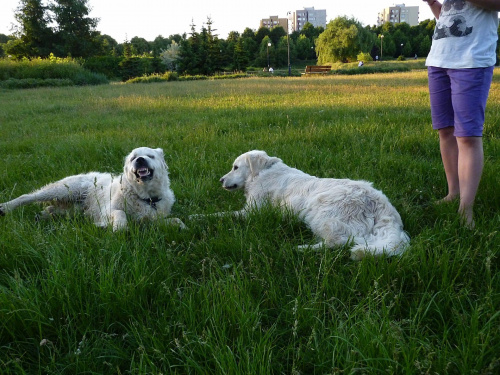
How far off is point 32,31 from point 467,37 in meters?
56.4

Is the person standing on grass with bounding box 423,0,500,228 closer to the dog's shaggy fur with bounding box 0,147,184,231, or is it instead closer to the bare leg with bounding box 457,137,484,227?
the bare leg with bounding box 457,137,484,227

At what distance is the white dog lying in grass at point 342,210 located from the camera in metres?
2.71

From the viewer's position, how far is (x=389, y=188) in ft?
13.2

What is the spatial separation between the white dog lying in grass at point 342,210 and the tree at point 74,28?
5211cm

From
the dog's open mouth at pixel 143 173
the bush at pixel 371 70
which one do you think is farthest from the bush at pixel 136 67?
the dog's open mouth at pixel 143 173

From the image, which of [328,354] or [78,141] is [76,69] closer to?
[78,141]

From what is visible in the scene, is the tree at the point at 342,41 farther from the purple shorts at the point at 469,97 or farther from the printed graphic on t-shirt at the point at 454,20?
the purple shorts at the point at 469,97

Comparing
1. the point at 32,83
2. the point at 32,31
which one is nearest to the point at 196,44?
the point at 32,31

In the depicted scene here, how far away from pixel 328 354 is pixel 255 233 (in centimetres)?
140

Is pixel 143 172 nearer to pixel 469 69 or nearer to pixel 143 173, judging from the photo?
pixel 143 173

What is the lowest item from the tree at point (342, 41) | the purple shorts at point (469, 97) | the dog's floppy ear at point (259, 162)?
the dog's floppy ear at point (259, 162)

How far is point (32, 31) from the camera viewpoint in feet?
151

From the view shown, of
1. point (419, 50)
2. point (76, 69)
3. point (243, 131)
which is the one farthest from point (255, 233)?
point (419, 50)

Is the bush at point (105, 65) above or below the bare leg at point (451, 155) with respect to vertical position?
above
